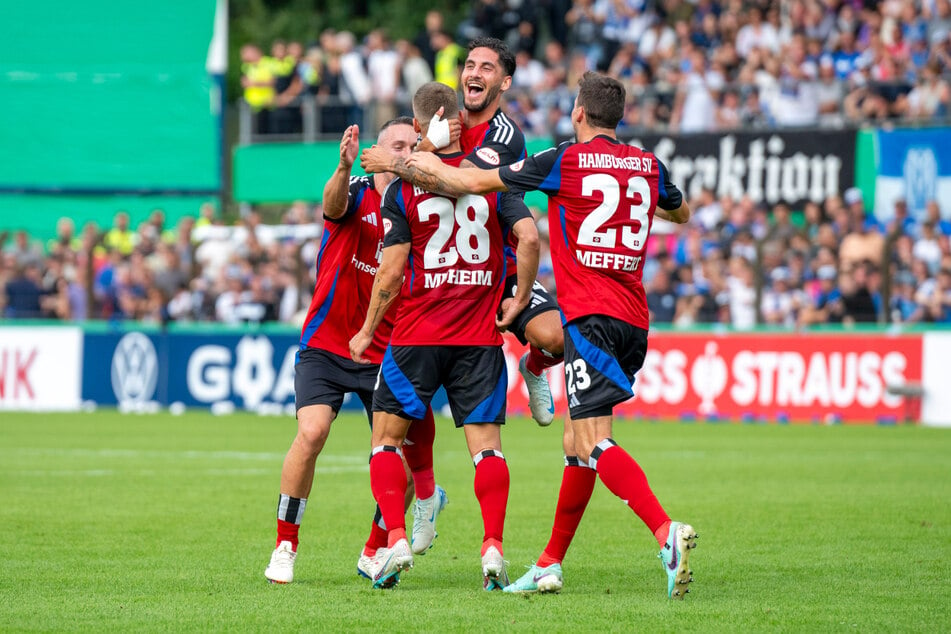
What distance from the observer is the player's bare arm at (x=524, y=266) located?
25.0ft

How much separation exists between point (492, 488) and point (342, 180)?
1.73m

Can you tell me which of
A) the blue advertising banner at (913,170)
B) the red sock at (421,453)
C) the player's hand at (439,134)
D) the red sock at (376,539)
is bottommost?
the red sock at (376,539)

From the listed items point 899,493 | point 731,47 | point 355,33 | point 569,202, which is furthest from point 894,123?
point 355,33

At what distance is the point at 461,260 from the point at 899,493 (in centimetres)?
566

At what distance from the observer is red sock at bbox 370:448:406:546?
25.3ft

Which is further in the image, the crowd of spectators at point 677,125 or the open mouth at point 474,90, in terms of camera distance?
the crowd of spectators at point 677,125

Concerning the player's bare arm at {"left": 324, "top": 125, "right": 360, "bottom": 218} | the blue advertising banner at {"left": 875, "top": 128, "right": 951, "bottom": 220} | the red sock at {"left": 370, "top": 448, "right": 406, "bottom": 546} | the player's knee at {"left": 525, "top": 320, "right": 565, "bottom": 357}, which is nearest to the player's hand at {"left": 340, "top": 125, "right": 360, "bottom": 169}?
the player's bare arm at {"left": 324, "top": 125, "right": 360, "bottom": 218}

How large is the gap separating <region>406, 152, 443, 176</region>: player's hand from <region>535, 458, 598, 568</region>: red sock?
1.59 m

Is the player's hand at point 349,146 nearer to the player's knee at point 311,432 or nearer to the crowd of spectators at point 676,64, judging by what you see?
the player's knee at point 311,432

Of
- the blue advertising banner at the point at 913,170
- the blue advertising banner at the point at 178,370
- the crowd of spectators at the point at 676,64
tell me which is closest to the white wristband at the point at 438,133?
the blue advertising banner at the point at 178,370

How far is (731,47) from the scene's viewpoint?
992 inches

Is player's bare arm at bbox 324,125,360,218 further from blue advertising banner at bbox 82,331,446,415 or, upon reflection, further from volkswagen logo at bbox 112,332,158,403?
volkswagen logo at bbox 112,332,158,403

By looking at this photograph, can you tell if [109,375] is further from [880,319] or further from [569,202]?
[569,202]

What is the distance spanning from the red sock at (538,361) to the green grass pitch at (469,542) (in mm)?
1072
